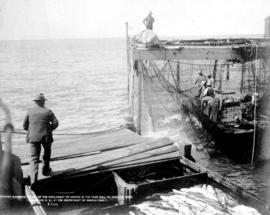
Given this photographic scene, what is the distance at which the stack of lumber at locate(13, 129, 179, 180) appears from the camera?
26.3 ft

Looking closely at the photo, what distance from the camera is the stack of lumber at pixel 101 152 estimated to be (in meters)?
8.00

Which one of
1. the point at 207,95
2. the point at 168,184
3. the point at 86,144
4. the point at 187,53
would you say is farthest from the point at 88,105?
the point at 168,184

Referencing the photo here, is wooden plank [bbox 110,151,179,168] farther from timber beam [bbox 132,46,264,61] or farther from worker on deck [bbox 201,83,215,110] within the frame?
worker on deck [bbox 201,83,215,110]

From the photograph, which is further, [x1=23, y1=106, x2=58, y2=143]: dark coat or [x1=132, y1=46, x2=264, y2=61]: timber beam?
[x1=132, y1=46, x2=264, y2=61]: timber beam

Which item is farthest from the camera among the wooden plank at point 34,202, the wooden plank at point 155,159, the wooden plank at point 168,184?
the wooden plank at point 155,159

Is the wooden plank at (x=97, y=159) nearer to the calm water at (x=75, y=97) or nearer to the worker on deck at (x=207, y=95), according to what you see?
the worker on deck at (x=207, y=95)

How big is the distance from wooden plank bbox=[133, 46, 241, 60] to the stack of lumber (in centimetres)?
349

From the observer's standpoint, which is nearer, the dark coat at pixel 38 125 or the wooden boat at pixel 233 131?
the dark coat at pixel 38 125

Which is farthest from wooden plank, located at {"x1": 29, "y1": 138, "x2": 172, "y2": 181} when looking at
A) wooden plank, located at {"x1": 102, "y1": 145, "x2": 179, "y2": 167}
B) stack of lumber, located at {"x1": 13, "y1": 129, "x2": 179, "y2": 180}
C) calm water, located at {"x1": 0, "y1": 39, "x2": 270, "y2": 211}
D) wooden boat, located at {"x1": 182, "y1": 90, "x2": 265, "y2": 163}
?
wooden boat, located at {"x1": 182, "y1": 90, "x2": 265, "y2": 163}

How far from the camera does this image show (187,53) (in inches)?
508

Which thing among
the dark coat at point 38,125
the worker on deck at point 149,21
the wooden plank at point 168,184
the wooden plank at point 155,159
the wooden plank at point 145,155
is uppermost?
the worker on deck at point 149,21

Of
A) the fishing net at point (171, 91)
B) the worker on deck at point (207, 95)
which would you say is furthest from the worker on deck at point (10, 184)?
the worker on deck at point (207, 95)

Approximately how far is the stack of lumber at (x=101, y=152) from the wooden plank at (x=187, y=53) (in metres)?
3.49

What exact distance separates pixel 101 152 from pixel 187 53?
19.5ft
